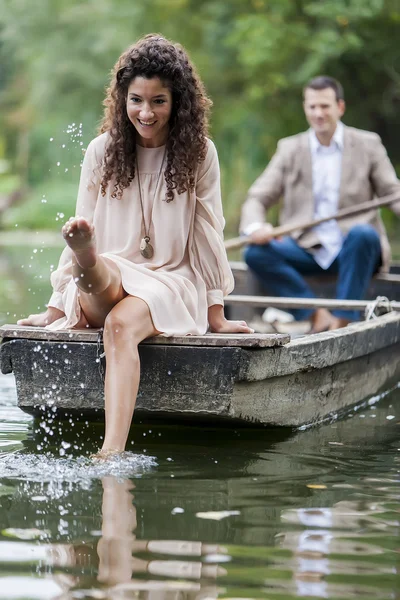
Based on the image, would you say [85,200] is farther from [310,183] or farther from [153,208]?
[310,183]

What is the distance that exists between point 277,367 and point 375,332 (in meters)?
1.09

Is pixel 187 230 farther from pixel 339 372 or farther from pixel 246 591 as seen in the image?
pixel 246 591

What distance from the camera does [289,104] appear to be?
66.1ft

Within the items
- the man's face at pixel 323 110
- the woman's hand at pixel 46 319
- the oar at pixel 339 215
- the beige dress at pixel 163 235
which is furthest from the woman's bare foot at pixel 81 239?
the man's face at pixel 323 110

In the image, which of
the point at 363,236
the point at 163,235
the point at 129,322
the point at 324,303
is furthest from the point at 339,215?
the point at 129,322

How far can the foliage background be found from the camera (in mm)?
18812

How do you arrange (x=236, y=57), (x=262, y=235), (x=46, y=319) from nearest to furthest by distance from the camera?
(x=46, y=319), (x=262, y=235), (x=236, y=57)

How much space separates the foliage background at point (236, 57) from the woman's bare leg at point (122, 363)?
12202 mm

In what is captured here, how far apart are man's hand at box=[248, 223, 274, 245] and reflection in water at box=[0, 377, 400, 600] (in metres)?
2.29

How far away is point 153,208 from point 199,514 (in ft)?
4.43

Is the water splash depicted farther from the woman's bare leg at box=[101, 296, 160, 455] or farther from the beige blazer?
the beige blazer

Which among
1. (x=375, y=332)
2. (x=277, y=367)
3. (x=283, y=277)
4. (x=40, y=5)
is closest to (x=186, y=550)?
(x=277, y=367)

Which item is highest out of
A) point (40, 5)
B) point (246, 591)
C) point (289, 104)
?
point (40, 5)

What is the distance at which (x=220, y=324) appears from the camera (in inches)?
173
